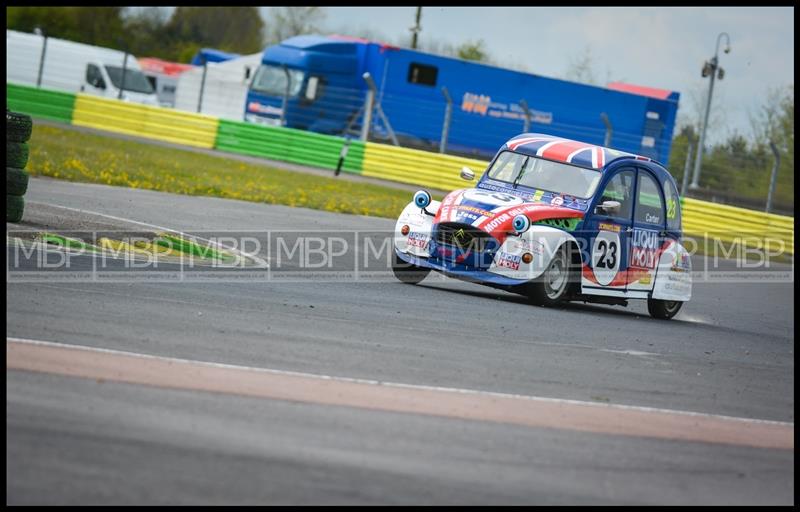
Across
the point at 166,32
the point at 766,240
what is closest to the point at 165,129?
the point at 766,240

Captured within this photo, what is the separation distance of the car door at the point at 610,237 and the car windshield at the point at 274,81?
2463 centimetres

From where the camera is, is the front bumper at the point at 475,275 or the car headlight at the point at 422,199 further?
the car headlight at the point at 422,199

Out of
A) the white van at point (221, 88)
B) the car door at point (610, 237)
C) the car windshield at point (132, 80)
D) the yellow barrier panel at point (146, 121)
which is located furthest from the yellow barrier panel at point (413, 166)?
the car door at point (610, 237)

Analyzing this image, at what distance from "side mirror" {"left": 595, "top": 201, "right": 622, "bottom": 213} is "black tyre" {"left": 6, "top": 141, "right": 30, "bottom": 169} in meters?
5.80

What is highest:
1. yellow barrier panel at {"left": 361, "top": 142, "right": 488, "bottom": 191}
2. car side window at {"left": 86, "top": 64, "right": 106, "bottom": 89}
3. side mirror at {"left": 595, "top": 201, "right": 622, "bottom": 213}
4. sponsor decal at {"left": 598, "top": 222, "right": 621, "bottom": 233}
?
car side window at {"left": 86, "top": 64, "right": 106, "bottom": 89}

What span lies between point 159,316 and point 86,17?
7091cm

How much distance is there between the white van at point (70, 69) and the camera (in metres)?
41.3

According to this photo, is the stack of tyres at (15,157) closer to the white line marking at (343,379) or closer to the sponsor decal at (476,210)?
the sponsor decal at (476,210)

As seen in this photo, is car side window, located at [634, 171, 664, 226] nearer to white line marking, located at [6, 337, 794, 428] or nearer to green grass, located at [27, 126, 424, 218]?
white line marking, located at [6, 337, 794, 428]

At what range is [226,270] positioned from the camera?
11.9 meters

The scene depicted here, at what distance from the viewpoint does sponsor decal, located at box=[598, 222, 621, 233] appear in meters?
12.4

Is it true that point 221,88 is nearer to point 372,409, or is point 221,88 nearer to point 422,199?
point 422,199

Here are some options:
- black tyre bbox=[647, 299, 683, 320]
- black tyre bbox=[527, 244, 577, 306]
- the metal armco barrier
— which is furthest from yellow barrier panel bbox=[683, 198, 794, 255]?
black tyre bbox=[527, 244, 577, 306]

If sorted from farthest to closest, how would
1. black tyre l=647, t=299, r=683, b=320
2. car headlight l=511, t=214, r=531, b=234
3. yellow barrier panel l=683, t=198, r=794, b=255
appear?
yellow barrier panel l=683, t=198, r=794, b=255 → black tyre l=647, t=299, r=683, b=320 → car headlight l=511, t=214, r=531, b=234
